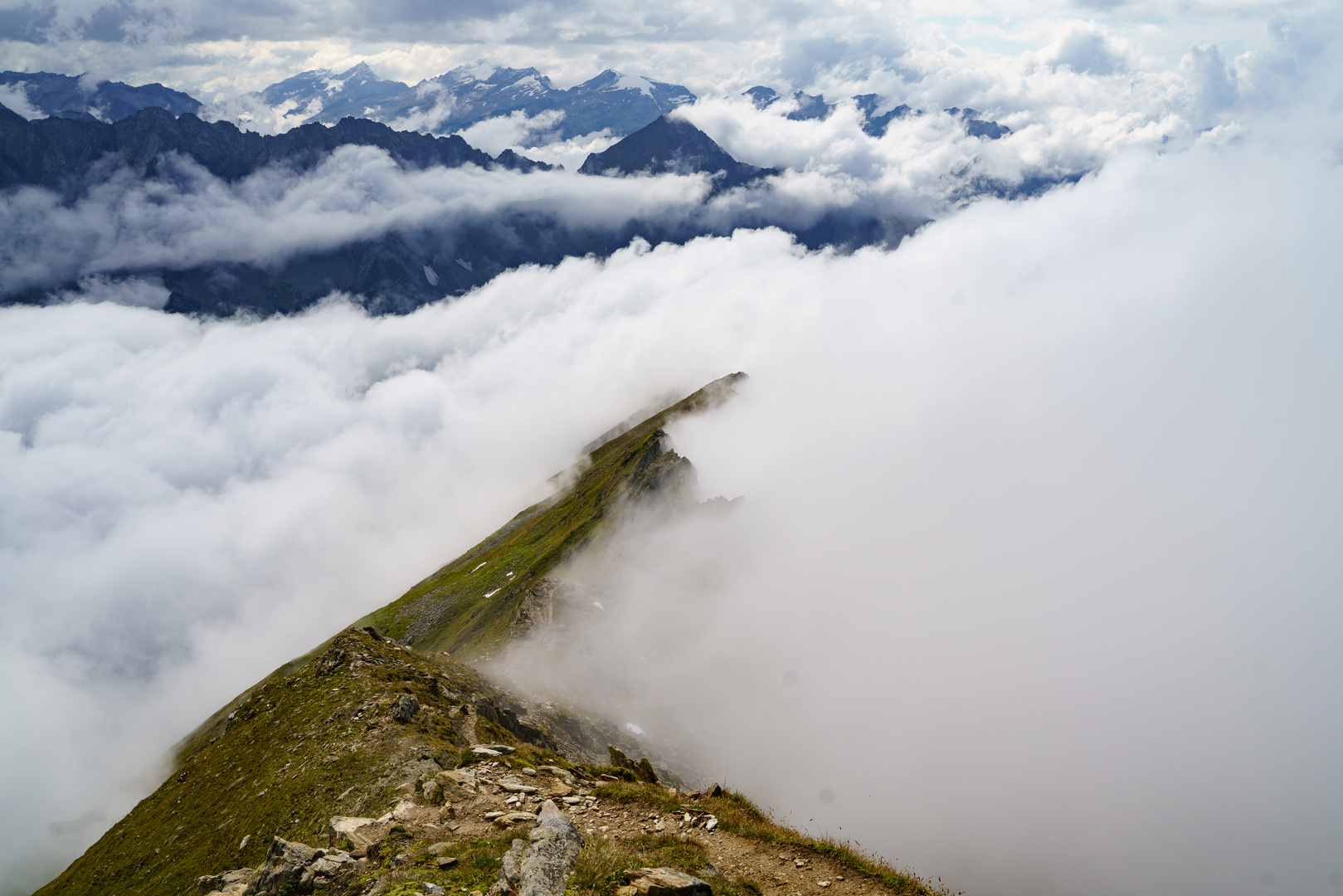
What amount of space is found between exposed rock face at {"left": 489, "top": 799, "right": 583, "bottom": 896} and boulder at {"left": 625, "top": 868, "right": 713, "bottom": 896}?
1900 mm

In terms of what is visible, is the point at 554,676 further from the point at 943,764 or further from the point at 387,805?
the point at 943,764

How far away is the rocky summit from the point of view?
57.9 ft

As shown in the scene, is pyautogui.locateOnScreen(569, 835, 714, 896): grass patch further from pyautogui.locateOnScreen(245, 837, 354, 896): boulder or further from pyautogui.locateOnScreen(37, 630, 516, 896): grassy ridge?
pyautogui.locateOnScreen(37, 630, 516, 896): grassy ridge

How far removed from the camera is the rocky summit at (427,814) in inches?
695

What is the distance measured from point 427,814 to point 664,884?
12.8 m

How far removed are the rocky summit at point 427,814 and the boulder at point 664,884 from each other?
47 millimetres

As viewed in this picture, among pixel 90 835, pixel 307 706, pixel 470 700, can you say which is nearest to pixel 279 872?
pixel 307 706

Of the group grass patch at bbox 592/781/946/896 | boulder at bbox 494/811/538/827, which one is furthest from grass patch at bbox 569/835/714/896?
boulder at bbox 494/811/538/827

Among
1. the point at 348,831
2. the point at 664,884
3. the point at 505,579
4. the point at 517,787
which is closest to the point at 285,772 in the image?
the point at 348,831

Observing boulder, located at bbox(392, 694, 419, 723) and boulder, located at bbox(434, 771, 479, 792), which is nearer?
boulder, located at bbox(434, 771, 479, 792)

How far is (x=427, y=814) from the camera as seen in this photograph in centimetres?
2355

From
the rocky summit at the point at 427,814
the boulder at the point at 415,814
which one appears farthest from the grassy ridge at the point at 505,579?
the boulder at the point at 415,814

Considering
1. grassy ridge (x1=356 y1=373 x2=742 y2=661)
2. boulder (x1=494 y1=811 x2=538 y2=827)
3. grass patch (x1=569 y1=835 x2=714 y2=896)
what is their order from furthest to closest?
1. grassy ridge (x1=356 y1=373 x2=742 y2=661)
2. boulder (x1=494 y1=811 x2=538 y2=827)
3. grass patch (x1=569 y1=835 x2=714 y2=896)

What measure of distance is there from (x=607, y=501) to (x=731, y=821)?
13497cm
